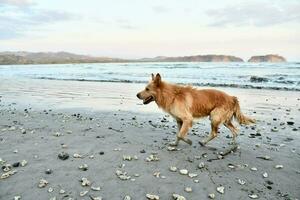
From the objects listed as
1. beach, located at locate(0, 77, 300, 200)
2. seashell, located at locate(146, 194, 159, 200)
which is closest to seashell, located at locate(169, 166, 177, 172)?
beach, located at locate(0, 77, 300, 200)

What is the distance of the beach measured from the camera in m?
6.08

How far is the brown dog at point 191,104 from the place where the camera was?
29.1 ft

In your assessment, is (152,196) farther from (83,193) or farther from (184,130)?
(184,130)

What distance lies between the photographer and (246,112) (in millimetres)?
14305

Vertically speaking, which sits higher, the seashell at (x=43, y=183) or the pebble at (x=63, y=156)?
the pebble at (x=63, y=156)

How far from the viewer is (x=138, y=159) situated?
7.57 metres

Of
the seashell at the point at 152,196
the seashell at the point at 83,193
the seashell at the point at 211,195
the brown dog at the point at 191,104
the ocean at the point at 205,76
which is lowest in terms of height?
the ocean at the point at 205,76

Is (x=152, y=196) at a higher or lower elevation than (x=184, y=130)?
lower

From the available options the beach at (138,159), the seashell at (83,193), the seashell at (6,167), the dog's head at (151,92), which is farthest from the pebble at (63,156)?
the dog's head at (151,92)

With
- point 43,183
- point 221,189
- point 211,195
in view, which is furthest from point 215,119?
point 43,183

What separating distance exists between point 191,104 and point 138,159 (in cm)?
217

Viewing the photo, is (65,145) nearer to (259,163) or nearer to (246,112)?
(259,163)

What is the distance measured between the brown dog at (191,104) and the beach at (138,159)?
611 millimetres

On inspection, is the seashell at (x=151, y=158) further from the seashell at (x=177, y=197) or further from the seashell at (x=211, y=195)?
the seashell at (x=211, y=195)
